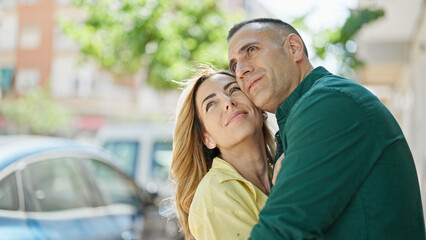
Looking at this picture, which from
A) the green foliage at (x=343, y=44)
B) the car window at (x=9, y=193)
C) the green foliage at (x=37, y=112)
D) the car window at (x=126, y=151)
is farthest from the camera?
the green foliage at (x=37, y=112)

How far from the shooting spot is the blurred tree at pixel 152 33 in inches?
492

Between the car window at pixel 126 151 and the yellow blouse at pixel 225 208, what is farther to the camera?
the car window at pixel 126 151

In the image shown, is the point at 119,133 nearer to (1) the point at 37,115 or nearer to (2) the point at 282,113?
(2) the point at 282,113

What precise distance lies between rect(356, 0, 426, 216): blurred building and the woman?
272 inches

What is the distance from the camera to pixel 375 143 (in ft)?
5.51

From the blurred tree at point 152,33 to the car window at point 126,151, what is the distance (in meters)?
1.63

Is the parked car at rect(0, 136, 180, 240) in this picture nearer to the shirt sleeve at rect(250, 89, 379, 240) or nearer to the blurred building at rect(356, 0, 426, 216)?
the shirt sleeve at rect(250, 89, 379, 240)

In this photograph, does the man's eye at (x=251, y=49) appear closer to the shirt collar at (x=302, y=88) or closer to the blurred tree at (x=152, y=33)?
the shirt collar at (x=302, y=88)

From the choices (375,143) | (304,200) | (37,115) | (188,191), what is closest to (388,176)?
(375,143)

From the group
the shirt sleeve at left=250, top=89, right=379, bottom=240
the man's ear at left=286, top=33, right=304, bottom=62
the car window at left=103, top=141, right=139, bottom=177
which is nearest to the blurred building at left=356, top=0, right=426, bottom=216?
the car window at left=103, top=141, right=139, bottom=177

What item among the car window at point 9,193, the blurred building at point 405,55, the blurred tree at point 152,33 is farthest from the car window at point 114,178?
the blurred tree at point 152,33

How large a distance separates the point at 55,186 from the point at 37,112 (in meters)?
33.1

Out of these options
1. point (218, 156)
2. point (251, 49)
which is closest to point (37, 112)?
point (218, 156)

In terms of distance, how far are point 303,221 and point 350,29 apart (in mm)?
10505
